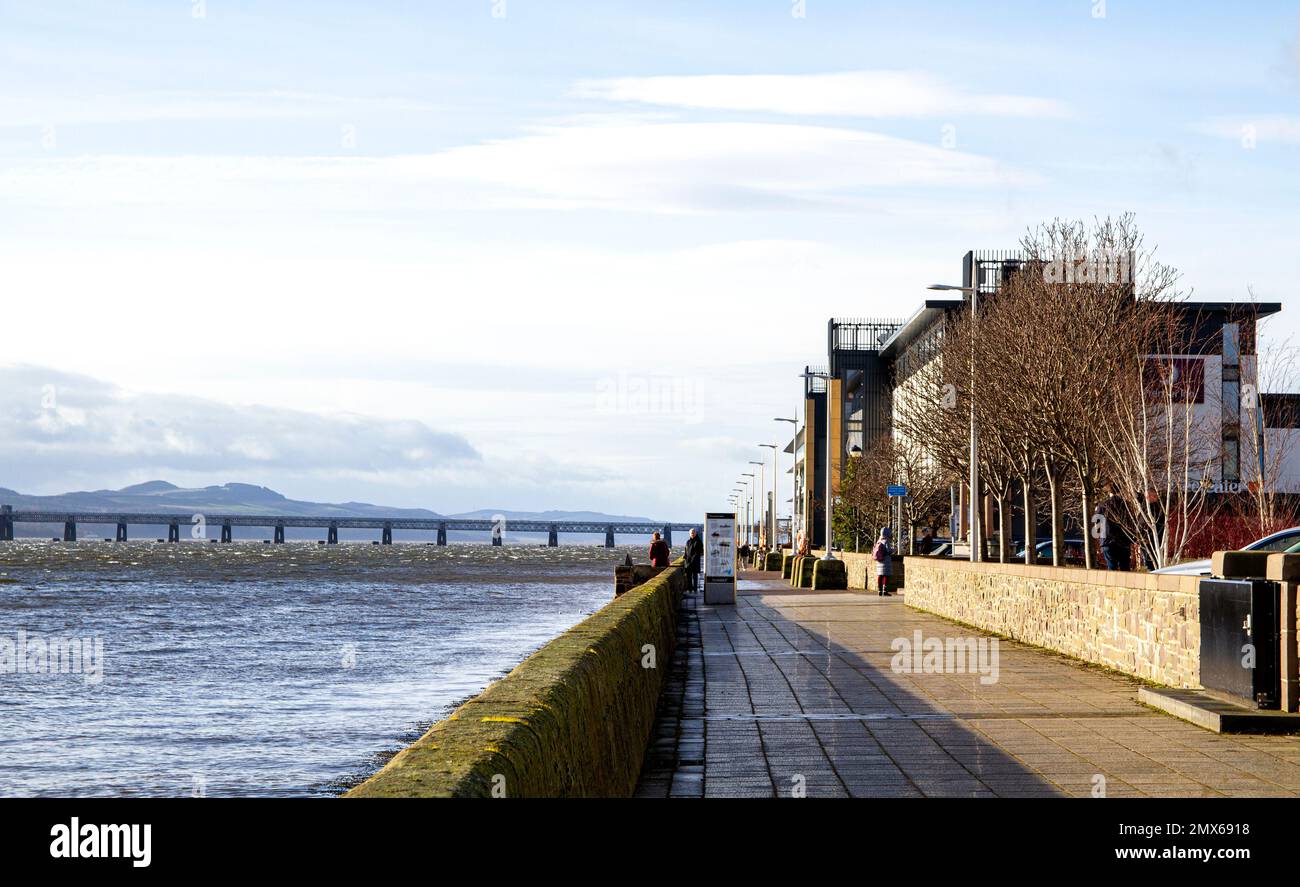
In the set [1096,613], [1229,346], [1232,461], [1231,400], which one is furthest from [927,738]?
[1229,346]

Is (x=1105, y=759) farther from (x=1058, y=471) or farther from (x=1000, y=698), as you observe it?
(x=1058, y=471)

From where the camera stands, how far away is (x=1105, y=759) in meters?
10.8

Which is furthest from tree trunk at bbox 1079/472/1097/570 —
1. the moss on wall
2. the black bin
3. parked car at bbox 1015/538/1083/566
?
the moss on wall

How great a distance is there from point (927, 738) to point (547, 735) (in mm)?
6395

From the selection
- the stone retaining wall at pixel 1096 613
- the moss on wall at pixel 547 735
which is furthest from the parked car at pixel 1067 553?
the moss on wall at pixel 547 735

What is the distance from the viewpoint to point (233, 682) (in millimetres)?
26469

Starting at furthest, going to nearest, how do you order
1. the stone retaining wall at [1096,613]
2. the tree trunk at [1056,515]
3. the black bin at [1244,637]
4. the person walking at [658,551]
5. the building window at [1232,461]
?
the building window at [1232,461], the person walking at [658,551], the tree trunk at [1056,515], the stone retaining wall at [1096,613], the black bin at [1244,637]

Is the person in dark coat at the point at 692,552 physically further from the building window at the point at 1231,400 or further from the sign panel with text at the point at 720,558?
the building window at the point at 1231,400

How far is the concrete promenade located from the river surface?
160 inches

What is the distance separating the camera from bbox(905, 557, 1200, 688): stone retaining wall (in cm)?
1488

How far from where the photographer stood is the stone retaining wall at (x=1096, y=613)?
1488 centimetres

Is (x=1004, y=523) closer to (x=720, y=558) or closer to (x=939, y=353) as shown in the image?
(x=720, y=558)

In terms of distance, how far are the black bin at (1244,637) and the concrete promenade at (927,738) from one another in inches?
24.1

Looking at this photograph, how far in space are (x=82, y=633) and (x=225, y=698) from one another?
1772cm
